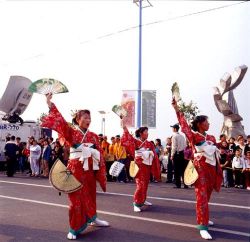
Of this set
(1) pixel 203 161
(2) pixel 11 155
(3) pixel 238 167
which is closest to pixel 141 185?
(1) pixel 203 161

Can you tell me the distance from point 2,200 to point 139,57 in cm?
1158

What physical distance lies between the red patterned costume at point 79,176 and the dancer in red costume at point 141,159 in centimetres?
178

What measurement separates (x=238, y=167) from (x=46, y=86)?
300 inches

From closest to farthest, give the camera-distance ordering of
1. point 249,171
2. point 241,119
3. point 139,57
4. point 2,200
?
point 2,200 → point 249,171 → point 139,57 → point 241,119

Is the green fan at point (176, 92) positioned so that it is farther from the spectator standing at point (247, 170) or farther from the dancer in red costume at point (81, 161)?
the spectator standing at point (247, 170)

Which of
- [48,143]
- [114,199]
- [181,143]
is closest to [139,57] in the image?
[48,143]

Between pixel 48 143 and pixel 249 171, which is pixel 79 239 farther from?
pixel 48 143

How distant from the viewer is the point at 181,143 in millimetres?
11461

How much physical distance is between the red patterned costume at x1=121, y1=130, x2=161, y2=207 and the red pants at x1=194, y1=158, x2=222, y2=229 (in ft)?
6.35

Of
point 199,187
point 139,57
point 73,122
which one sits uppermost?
point 139,57

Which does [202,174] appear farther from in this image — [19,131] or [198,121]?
[19,131]

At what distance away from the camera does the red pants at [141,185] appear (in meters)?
7.14

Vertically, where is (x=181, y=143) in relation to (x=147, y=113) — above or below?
below

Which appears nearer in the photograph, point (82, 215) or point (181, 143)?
point (82, 215)
